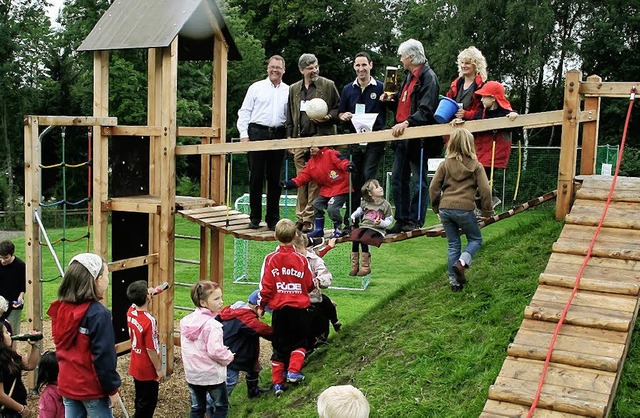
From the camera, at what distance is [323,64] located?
36.8 m

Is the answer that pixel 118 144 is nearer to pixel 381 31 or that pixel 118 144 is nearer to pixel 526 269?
pixel 526 269

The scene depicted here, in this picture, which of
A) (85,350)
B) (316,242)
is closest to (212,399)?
(85,350)

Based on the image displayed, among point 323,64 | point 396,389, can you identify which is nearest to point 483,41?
point 323,64

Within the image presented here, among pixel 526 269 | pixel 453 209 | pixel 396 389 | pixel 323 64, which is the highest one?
pixel 323 64

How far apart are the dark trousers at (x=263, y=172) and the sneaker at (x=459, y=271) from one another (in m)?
2.53

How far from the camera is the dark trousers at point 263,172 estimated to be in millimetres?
8477

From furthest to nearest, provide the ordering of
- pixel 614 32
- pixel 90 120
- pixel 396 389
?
1. pixel 614 32
2. pixel 90 120
3. pixel 396 389

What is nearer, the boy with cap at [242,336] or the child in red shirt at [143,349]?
the child in red shirt at [143,349]

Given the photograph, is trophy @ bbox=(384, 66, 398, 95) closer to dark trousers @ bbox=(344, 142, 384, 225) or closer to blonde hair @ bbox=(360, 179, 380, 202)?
dark trousers @ bbox=(344, 142, 384, 225)

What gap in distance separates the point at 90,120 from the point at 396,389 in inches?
188

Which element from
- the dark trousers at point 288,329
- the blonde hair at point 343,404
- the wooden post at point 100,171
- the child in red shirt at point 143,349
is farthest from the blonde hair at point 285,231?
the blonde hair at point 343,404

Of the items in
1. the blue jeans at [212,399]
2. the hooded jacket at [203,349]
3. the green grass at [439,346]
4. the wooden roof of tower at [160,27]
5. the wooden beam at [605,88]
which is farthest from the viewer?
the wooden roof of tower at [160,27]

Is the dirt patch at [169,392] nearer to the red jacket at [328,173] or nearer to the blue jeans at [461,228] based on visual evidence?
the red jacket at [328,173]

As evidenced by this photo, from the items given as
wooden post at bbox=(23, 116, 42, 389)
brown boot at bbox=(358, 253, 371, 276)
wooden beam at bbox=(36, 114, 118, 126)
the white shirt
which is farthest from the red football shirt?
the white shirt
